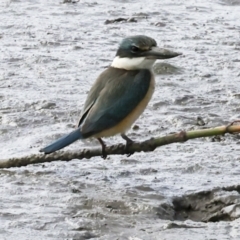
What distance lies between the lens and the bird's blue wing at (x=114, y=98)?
6.19 meters

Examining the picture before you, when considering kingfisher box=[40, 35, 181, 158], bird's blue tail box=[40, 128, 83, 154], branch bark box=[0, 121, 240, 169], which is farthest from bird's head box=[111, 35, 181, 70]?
bird's blue tail box=[40, 128, 83, 154]

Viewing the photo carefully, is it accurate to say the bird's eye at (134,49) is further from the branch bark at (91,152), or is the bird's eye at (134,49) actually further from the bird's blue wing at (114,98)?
the branch bark at (91,152)

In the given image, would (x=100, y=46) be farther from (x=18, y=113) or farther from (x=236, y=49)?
(x=18, y=113)

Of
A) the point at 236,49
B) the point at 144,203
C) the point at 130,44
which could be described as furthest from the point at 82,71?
the point at 144,203

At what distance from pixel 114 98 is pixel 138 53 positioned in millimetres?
361

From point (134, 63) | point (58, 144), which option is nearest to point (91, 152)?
point (58, 144)

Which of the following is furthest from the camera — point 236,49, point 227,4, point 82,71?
point 227,4

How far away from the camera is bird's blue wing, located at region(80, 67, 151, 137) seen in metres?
6.19

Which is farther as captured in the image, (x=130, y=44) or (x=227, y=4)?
(x=227, y=4)

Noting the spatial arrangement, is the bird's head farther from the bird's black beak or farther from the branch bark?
the branch bark

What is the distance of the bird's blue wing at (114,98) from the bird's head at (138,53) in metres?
0.05

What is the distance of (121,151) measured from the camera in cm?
629

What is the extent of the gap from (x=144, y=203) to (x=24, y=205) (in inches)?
29.4

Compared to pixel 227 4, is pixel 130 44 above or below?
above
